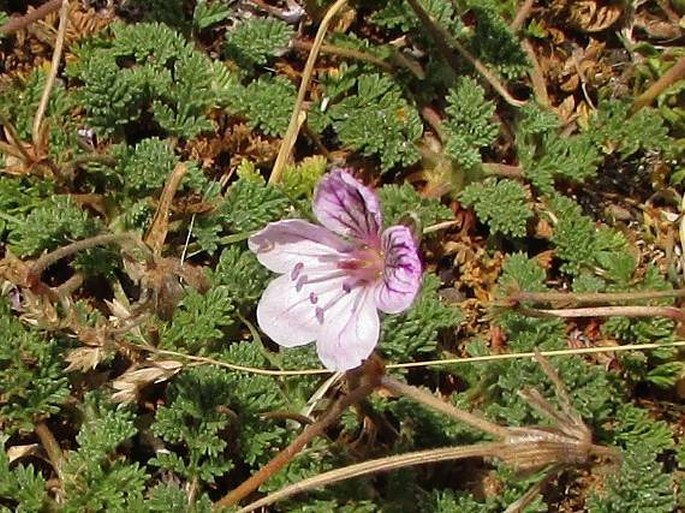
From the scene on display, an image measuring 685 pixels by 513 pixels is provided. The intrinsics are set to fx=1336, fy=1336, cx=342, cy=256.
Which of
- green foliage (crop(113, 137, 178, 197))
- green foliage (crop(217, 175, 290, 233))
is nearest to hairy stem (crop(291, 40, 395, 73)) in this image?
green foliage (crop(217, 175, 290, 233))

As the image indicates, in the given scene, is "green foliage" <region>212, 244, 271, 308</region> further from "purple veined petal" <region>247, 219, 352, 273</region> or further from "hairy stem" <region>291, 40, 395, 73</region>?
"hairy stem" <region>291, 40, 395, 73</region>

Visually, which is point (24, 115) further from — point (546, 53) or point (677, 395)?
point (677, 395)

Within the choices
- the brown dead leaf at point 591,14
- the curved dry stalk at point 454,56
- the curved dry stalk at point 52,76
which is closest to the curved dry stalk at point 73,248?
the curved dry stalk at point 52,76

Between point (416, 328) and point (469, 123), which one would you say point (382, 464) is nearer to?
point (416, 328)

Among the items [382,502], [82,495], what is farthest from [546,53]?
[82,495]

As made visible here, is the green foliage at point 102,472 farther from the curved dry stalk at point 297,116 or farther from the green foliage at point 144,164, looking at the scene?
the curved dry stalk at point 297,116

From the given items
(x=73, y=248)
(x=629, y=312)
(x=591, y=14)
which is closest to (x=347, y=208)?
(x=73, y=248)
